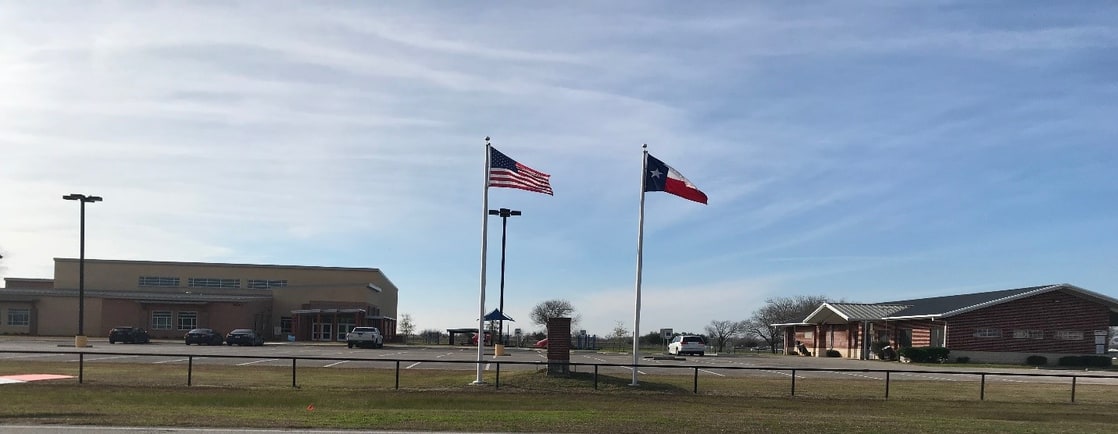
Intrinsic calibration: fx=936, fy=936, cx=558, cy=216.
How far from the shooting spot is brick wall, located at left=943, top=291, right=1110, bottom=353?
56500 mm

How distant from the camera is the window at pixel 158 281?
282 feet

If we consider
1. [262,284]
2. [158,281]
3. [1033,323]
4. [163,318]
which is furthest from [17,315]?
[1033,323]

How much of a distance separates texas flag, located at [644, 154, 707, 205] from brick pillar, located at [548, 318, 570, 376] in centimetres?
475

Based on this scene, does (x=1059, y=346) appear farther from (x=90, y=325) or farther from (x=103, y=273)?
(x=103, y=273)

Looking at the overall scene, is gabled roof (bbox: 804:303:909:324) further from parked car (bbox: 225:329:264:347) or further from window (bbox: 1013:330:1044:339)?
parked car (bbox: 225:329:264:347)

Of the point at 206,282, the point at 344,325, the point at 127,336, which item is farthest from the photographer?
the point at 206,282

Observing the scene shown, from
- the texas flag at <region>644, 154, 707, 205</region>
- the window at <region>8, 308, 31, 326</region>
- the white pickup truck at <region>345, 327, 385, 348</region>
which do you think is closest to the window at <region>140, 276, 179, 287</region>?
the window at <region>8, 308, 31, 326</region>

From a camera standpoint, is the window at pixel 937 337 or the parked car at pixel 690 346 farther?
the parked car at pixel 690 346

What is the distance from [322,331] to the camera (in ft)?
265

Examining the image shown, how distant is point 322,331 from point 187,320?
1096 centimetres

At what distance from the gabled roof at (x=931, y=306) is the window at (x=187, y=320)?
49.9 metres

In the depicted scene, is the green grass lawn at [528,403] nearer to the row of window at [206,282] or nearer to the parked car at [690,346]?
the parked car at [690,346]

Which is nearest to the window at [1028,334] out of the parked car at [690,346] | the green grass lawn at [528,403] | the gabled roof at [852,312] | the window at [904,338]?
the window at [904,338]

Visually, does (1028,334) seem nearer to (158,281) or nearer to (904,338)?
(904,338)
